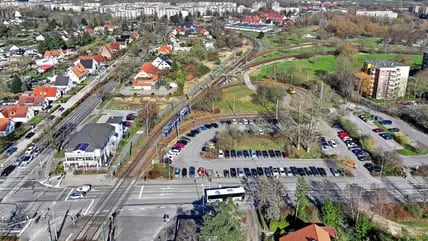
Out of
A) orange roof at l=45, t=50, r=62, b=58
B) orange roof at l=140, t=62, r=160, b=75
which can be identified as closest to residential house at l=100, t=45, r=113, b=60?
orange roof at l=45, t=50, r=62, b=58

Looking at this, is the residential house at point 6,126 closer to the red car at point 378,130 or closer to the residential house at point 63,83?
the residential house at point 63,83

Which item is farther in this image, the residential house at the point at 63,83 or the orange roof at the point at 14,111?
the residential house at the point at 63,83

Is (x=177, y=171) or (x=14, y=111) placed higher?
(x=14, y=111)

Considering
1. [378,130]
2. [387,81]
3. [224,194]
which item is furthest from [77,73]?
[387,81]

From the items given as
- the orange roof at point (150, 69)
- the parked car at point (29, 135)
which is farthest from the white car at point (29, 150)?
the orange roof at point (150, 69)

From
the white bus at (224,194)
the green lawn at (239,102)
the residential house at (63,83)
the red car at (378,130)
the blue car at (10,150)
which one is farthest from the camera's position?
the residential house at (63,83)

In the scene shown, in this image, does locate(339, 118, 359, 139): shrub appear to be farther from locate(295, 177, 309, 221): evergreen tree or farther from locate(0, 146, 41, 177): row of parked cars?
locate(0, 146, 41, 177): row of parked cars

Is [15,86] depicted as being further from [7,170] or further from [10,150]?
[7,170]
